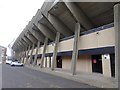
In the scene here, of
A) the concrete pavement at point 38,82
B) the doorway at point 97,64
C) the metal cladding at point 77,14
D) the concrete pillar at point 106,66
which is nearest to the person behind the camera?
the concrete pavement at point 38,82

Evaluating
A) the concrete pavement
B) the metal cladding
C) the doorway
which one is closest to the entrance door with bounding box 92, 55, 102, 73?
the doorway

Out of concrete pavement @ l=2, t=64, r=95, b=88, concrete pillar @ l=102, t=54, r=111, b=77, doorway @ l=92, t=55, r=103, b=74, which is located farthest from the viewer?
doorway @ l=92, t=55, r=103, b=74

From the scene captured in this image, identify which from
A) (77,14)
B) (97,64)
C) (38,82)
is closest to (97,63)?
(97,64)

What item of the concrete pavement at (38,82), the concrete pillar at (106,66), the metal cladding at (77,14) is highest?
the metal cladding at (77,14)

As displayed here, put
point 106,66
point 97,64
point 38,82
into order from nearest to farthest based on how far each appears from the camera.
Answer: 1. point 38,82
2. point 106,66
3. point 97,64

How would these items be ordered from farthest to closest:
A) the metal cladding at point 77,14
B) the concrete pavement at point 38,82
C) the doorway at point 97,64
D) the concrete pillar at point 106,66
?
the doorway at point 97,64 < the metal cladding at point 77,14 < the concrete pillar at point 106,66 < the concrete pavement at point 38,82

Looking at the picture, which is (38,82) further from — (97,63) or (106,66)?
(97,63)

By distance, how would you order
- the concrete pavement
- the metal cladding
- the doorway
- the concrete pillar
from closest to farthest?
the concrete pavement
the concrete pillar
the metal cladding
the doorway

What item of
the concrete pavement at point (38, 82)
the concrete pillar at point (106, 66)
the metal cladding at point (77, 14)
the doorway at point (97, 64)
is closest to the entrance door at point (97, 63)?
the doorway at point (97, 64)

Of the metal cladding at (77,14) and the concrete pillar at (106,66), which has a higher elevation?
the metal cladding at (77,14)

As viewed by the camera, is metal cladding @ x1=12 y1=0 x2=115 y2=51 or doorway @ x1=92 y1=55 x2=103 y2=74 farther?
doorway @ x1=92 y1=55 x2=103 y2=74

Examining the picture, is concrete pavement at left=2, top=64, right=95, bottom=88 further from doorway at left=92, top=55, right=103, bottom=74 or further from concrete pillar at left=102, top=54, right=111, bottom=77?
doorway at left=92, top=55, right=103, bottom=74

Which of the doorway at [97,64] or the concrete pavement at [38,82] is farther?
the doorway at [97,64]

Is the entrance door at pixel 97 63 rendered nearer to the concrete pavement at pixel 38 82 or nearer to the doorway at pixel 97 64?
the doorway at pixel 97 64
